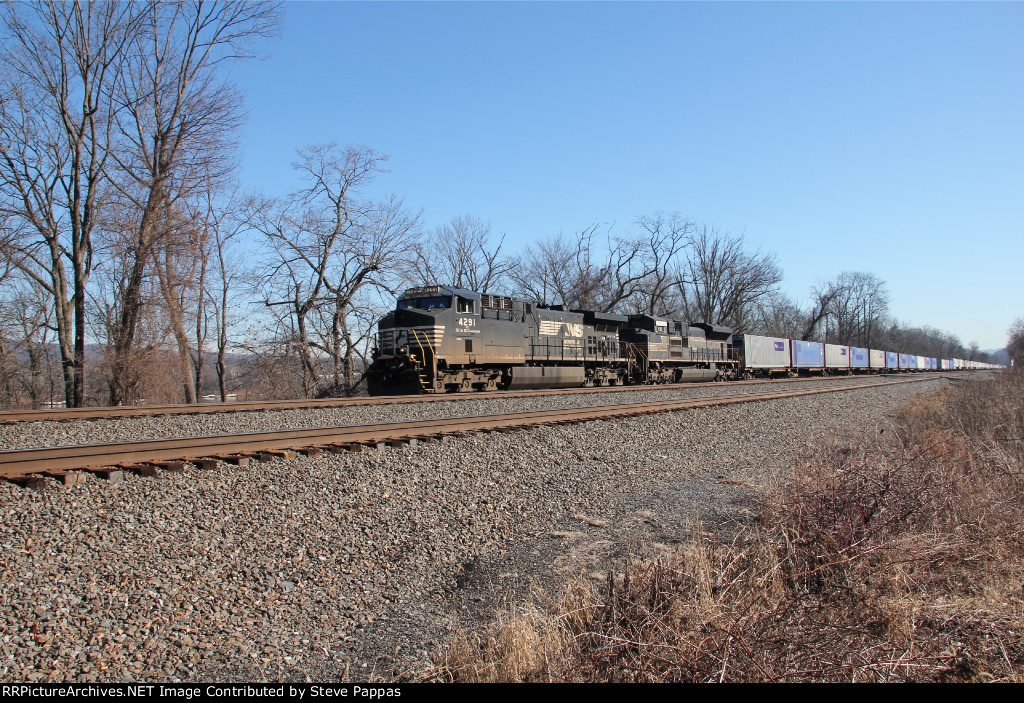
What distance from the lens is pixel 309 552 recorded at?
4.89 m

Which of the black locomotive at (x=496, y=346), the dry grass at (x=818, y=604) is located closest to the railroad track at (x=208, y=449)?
the dry grass at (x=818, y=604)

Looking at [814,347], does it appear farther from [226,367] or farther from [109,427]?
[109,427]

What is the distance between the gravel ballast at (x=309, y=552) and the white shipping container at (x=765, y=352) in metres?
31.1

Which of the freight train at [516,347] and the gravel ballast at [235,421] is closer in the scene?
the gravel ballast at [235,421]

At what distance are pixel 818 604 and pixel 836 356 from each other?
171 feet

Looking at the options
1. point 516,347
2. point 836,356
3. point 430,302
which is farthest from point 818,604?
point 836,356

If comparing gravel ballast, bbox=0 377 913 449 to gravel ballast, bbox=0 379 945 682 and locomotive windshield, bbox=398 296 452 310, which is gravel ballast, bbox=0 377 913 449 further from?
locomotive windshield, bbox=398 296 452 310

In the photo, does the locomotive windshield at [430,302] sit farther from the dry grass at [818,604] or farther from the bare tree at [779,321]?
the bare tree at [779,321]

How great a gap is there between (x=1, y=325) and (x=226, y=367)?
32.3ft

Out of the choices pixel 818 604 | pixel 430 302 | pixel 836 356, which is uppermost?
pixel 430 302

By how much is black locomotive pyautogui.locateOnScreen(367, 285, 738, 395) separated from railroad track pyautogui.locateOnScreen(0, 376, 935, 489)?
23.8ft

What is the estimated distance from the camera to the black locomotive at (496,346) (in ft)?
57.6

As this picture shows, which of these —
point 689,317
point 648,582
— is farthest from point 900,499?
point 689,317

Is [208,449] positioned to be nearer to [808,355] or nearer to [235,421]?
[235,421]
